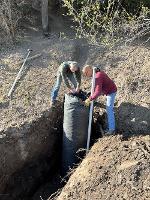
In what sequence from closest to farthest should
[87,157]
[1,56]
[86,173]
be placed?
[86,173] → [87,157] → [1,56]

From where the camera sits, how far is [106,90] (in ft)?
30.2

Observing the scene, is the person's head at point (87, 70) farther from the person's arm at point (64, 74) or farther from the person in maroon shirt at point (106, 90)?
the person's arm at point (64, 74)

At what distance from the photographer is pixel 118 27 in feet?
35.7

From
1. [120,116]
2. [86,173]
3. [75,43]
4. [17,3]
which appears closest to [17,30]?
[17,3]

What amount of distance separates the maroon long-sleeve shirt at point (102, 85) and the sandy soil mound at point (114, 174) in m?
0.95

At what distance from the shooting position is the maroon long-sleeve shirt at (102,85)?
8.91m

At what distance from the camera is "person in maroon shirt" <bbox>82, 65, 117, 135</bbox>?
29.1 ft

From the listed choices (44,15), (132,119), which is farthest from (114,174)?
(44,15)

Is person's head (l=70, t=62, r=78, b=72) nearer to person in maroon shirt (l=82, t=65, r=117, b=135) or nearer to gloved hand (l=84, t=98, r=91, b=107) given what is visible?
person in maroon shirt (l=82, t=65, r=117, b=135)

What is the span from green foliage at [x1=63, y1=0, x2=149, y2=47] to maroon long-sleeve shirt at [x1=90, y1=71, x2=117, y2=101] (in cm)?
160

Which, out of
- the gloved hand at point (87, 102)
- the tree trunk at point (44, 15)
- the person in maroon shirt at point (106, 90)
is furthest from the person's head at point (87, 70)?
the tree trunk at point (44, 15)

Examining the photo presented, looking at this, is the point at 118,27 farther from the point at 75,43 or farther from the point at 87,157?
the point at 87,157

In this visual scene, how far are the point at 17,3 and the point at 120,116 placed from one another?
399cm

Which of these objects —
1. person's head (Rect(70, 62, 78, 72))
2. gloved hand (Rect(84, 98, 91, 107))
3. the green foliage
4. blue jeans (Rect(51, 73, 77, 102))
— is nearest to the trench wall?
blue jeans (Rect(51, 73, 77, 102))
